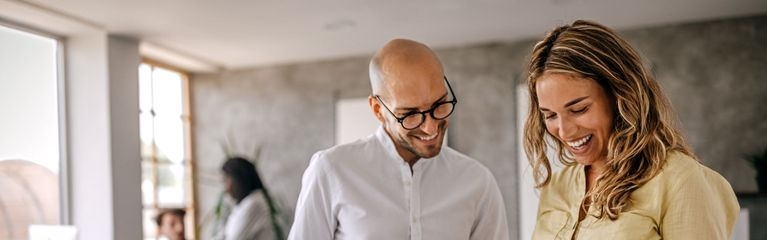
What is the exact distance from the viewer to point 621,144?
1.19 meters

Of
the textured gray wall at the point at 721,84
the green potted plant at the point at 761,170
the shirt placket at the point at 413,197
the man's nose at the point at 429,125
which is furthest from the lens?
the textured gray wall at the point at 721,84

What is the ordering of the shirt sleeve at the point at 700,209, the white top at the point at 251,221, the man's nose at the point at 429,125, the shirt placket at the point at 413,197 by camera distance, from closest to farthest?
the shirt sleeve at the point at 700,209 → the man's nose at the point at 429,125 → the shirt placket at the point at 413,197 → the white top at the point at 251,221

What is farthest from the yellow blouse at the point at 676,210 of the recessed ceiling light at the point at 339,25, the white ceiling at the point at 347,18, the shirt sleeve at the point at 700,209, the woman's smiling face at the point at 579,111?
the recessed ceiling light at the point at 339,25

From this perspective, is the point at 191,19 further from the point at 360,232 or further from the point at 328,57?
the point at 360,232

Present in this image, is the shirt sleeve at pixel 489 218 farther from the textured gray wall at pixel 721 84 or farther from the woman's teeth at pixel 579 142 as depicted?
the textured gray wall at pixel 721 84

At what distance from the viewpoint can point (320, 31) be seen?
543 cm

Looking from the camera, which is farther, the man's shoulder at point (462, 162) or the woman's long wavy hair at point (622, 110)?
the man's shoulder at point (462, 162)

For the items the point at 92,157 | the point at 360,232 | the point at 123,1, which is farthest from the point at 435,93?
the point at 92,157

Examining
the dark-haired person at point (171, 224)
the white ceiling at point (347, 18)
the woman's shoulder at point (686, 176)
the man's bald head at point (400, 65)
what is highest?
the white ceiling at point (347, 18)

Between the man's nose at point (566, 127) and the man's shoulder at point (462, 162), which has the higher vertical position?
the man's nose at point (566, 127)

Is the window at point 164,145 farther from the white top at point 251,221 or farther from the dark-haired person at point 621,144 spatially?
the dark-haired person at point 621,144

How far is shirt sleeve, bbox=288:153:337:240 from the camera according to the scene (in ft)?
5.73

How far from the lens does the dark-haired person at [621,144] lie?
1.09 metres

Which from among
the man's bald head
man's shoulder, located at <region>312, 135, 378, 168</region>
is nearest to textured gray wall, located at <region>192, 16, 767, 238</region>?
man's shoulder, located at <region>312, 135, 378, 168</region>
